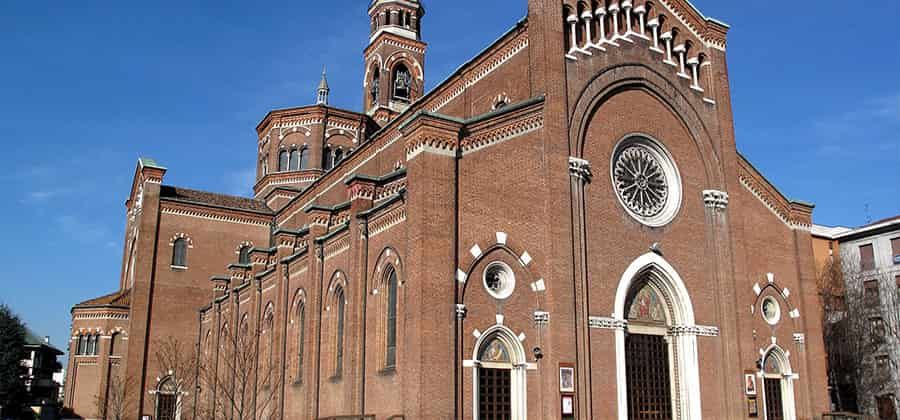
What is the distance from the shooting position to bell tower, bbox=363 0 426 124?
50375 millimetres

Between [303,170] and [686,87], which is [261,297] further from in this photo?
[686,87]

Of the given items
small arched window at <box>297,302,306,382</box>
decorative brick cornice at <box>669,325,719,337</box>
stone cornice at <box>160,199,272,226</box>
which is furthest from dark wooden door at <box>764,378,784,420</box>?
stone cornice at <box>160,199,272,226</box>

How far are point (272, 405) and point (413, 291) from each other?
1564 centimetres

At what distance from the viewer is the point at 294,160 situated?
50.5 metres

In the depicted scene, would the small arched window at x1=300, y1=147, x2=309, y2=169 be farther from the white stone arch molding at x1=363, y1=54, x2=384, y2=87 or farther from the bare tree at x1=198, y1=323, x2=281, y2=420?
the bare tree at x1=198, y1=323, x2=281, y2=420

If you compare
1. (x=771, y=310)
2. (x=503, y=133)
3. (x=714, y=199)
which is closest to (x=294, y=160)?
(x=503, y=133)

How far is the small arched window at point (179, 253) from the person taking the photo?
46656 millimetres

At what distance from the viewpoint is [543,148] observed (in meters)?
25.1

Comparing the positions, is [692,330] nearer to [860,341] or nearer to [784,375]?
[784,375]

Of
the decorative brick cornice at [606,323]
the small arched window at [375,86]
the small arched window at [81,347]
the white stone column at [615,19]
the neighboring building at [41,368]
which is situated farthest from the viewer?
the neighboring building at [41,368]

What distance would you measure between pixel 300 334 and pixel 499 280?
13.1 metres

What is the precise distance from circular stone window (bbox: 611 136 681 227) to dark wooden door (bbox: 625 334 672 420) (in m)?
4.30

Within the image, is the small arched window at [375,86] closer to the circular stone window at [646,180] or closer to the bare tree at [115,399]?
the bare tree at [115,399]

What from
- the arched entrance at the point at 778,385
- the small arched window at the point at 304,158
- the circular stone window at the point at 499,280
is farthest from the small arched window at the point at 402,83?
the circular stone window at the point at 499,280
